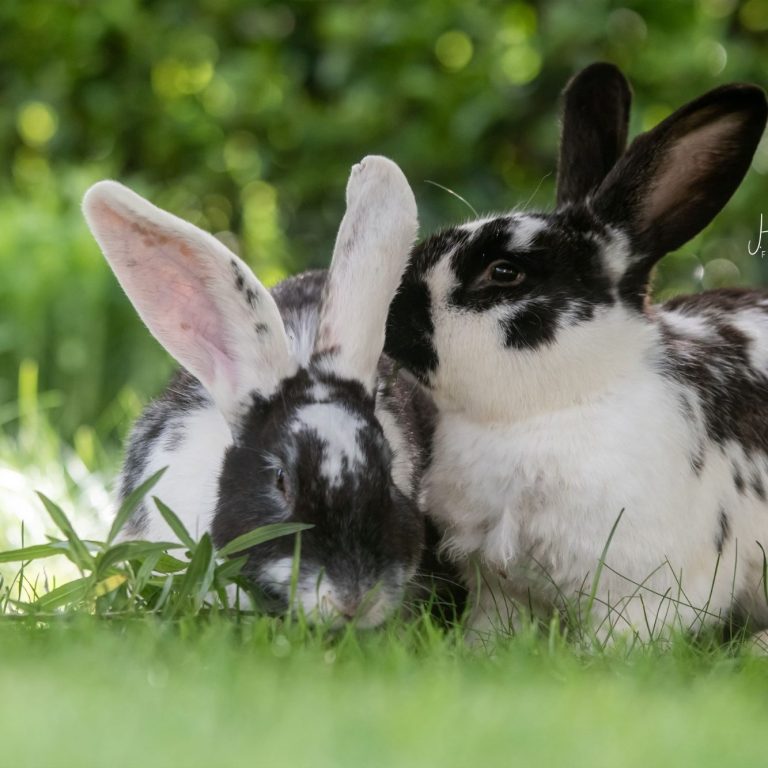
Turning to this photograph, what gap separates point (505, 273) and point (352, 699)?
1.36 metres

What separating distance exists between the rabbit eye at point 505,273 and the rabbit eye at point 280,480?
74cm

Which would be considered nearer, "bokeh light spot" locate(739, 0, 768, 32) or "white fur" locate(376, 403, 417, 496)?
"white fur" locate(376, 403, 417, 496)

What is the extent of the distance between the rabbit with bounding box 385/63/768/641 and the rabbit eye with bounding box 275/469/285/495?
0.52m

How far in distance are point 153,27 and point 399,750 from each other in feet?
18.5

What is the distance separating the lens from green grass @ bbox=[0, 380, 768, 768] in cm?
195

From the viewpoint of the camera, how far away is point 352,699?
2230mm

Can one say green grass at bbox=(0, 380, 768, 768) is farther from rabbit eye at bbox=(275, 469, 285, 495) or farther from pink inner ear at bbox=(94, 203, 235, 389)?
pink inner ear at bbox=(94, 203, 235, 389)

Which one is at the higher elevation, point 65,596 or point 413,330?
point 413,330

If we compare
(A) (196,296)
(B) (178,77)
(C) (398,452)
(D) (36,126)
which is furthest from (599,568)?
(D) (36,126)

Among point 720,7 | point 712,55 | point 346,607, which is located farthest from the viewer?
point 720,7

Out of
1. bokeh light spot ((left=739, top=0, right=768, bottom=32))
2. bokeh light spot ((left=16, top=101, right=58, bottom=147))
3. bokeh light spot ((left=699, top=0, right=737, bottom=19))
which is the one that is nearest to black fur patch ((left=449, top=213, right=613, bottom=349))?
bokeh light spot ((left=699, top=0, right=737, bottom=19))

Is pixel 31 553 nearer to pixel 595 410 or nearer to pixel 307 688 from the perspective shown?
pixel 307 688

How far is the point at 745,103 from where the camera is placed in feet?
10.8

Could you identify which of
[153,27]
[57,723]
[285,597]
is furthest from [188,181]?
[57,723]
